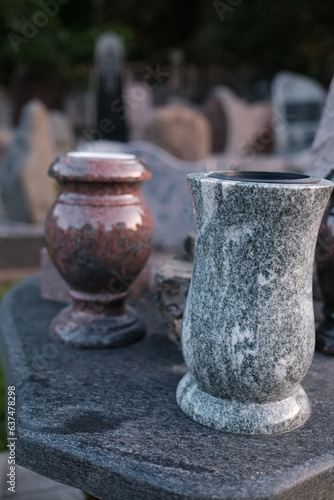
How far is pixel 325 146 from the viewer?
272 centimetres

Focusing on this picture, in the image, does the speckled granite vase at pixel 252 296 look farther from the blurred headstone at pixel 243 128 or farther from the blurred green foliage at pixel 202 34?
the blurred green foliage at pixel 202 34

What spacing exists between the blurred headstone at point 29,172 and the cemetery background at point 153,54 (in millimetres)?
5198

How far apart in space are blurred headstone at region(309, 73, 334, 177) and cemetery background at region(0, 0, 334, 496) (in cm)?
744

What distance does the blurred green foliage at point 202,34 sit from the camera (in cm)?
1432

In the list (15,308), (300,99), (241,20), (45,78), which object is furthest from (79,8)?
(15,308)

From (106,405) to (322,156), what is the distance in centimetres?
164

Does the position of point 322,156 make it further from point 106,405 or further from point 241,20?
point 241,20

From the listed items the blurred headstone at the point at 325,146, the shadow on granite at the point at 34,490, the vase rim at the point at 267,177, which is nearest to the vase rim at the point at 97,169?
the vase rim at the point at 267,177

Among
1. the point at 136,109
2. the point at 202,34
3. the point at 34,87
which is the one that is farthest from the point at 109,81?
the point at 202,34

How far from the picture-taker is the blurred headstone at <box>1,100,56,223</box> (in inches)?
208

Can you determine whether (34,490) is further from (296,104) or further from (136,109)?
(136,109)

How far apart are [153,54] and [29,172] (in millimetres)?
16782

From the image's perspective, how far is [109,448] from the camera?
1.63 m

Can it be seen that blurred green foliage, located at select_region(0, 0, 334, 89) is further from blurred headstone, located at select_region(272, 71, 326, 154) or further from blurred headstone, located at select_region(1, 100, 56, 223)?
blurred headstone, located at select_region(1, 100, 56, 223)
